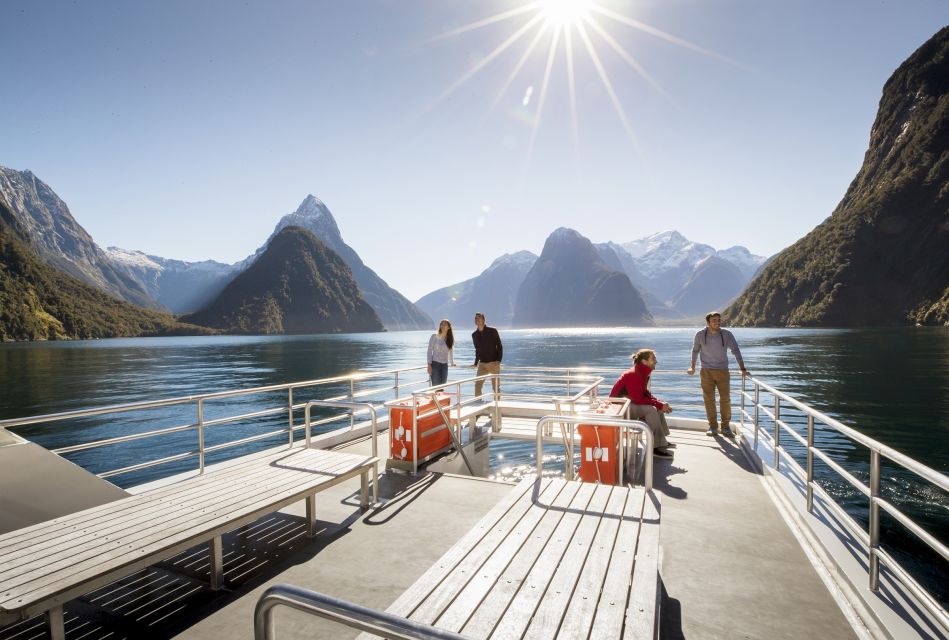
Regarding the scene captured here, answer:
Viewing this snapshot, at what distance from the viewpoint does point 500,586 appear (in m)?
Answer: 2.48

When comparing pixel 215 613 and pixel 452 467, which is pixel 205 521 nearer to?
pixel 215 613

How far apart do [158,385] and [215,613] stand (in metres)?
42.6

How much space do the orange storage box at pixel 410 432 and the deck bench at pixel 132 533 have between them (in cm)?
214

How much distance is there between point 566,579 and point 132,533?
114 inches

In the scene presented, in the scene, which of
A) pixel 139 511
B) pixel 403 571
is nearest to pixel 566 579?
pixel 403 571

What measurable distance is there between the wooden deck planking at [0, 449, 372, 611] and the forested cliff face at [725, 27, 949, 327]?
12488 cm

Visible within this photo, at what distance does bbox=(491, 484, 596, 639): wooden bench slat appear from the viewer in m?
2.15

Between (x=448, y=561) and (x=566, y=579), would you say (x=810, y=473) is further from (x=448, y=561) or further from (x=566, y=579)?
(x=448, y=561)

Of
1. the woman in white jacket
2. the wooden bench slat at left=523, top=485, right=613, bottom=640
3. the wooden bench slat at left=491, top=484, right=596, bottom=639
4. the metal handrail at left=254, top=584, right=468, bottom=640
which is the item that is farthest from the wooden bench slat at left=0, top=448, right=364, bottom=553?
the woman in white jacket

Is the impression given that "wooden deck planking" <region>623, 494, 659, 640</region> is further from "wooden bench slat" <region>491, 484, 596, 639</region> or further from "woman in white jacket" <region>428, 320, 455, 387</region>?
"woman in white jacket" <region>428, 320, 455, 387</region>

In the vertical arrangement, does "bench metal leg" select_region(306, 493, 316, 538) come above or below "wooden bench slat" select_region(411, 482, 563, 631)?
below

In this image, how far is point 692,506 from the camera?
5.68m

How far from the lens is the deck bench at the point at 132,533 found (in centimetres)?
269

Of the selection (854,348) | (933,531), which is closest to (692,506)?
(933,531)
